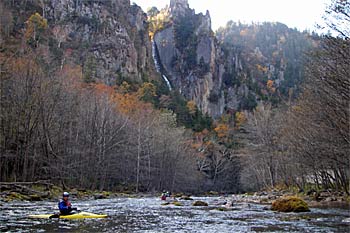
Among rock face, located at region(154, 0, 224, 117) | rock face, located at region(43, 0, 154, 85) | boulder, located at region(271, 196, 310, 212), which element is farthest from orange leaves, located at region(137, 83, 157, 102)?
boulder, located at region(271, 196, 310, 212)

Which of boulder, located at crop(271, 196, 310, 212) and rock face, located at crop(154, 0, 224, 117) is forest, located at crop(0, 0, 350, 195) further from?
rock face, located at crop(154, 0, 224, 117)

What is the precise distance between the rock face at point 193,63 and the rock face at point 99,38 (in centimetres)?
3223

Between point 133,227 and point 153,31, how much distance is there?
168392 millimetres

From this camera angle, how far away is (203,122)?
12569 cm

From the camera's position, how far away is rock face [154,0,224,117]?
162m

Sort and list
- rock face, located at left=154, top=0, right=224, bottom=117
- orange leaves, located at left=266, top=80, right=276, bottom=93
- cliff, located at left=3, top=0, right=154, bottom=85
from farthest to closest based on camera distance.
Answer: orange leaves, located at left=266, top=80, right=276, bottom=93 → rock face, located at left=154, top=0, right=224, bottom=117 → cliff, located at left=3, top=0, right=154, bottom=85

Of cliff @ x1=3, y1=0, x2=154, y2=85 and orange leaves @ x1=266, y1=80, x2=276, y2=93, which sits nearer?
cliff @ x1=3, y1=0, x2=154, y2=85

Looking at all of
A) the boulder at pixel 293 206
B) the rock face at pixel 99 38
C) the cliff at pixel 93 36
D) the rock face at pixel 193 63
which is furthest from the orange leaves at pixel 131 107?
the rock face at pixel 193 63

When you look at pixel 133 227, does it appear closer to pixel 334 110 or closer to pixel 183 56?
pixel 334 110

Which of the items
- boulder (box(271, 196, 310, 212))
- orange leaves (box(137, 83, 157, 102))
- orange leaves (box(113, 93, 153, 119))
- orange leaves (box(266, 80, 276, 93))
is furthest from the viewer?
orange leaves (box(266, 80, 276, 93))

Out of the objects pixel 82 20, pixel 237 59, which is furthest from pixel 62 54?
pixel 237 59

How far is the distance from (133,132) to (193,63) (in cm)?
10762

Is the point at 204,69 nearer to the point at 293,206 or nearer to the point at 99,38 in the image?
the point at 99,38

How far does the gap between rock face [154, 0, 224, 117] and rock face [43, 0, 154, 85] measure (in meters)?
32.2
